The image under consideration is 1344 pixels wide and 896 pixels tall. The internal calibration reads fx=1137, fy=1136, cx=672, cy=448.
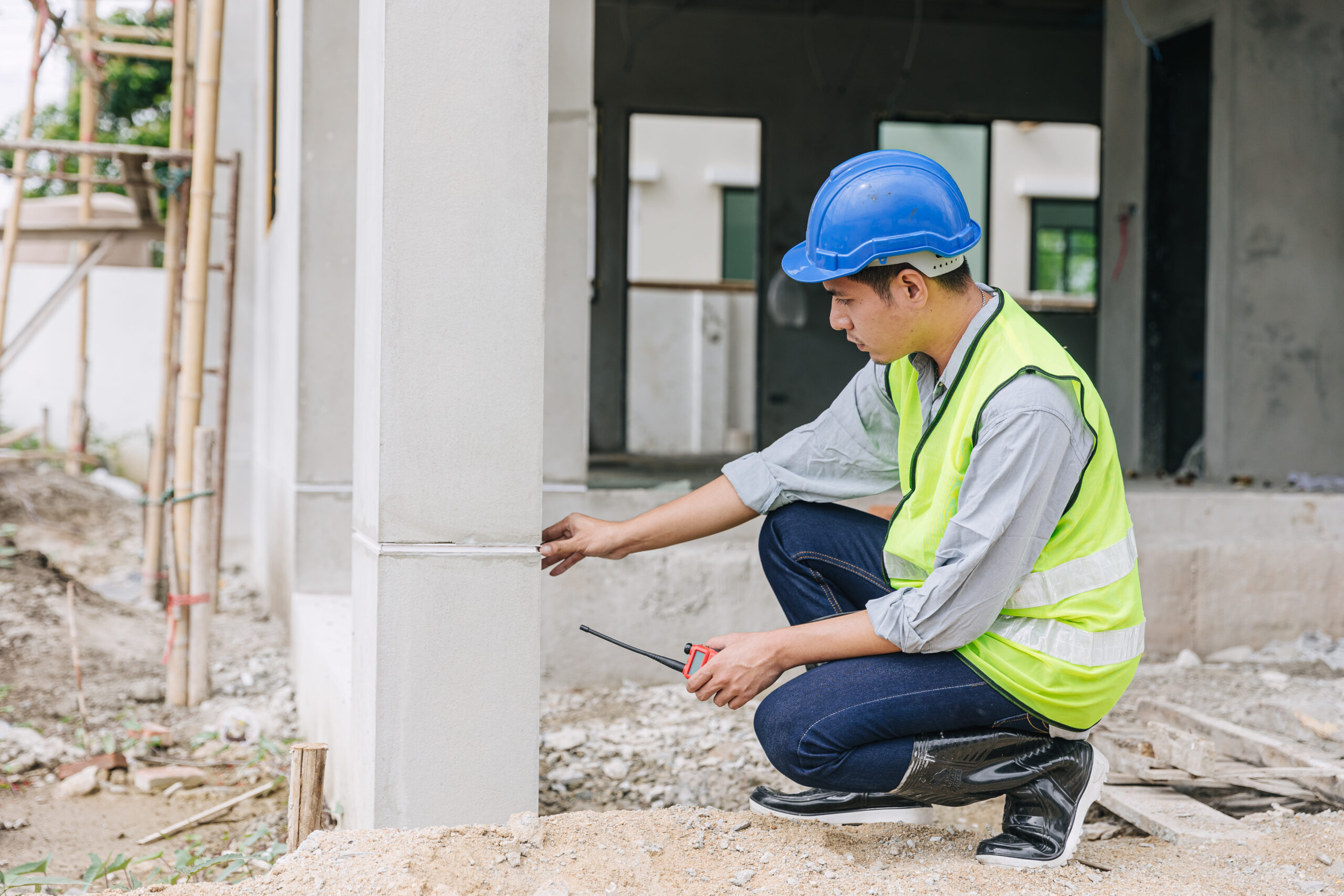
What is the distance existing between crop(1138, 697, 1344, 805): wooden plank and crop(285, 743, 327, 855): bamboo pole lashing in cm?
250

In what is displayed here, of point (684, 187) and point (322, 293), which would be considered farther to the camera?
point (684, 187)

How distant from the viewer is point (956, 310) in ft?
7.72

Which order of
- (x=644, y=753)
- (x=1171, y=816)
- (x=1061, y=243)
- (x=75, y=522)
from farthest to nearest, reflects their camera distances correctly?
(x=1061, y=243) < (x=75, y=522) < (x=644, y=753) < (x=1171, y=816)

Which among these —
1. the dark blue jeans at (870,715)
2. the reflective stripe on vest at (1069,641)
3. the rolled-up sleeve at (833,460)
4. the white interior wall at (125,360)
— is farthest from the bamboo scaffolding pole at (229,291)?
the white interior wall at (125,360)

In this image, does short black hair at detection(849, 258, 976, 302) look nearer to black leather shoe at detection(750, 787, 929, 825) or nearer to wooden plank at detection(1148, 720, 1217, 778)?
black leather shoe at detection(750, 787, 929, 825)

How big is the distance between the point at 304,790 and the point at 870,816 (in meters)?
1.25

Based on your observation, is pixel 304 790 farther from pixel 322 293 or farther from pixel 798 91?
pixel 798 91

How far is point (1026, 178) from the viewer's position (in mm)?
16109

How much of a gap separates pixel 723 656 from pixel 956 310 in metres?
0.86

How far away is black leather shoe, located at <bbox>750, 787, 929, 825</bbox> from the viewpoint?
251 cm

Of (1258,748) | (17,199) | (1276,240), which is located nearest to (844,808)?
(1258,748)

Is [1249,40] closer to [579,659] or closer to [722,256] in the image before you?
[579,659]

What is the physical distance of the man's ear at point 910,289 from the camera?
7.57ft

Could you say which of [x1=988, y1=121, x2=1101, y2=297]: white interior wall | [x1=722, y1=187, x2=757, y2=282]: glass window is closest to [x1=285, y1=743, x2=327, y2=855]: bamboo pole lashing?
[x1=722, y1=187, x2=757, y2=282]: glass window
